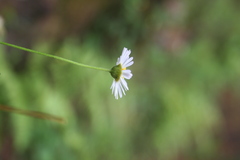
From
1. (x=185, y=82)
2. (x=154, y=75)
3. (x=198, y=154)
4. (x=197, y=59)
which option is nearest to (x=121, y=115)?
(x=154, y=75)

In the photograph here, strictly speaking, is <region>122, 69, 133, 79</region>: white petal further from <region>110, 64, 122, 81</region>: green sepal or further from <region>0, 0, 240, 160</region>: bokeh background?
<region>0, 0, 240, 160</region>: bokeh background

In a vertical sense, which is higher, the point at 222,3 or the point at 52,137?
the point at 222,3

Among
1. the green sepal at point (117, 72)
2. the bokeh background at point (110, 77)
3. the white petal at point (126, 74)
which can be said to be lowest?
the white petal at point (126, 74)

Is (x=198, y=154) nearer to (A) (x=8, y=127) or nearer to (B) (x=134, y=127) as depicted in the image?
(B) (x=134, y=127)

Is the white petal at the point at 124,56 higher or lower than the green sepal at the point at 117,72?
higher

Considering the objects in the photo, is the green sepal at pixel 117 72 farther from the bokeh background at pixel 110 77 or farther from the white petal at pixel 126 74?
the bokeh background at pixel 110 77

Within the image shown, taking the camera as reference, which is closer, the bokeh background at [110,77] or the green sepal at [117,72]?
the green sepal at [117,72]

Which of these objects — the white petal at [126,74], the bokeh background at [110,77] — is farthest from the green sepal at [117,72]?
the bokeh background at [110,77]

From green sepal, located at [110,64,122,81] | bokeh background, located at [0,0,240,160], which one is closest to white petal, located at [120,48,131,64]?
green sepal, located at [110,64,122,81]
